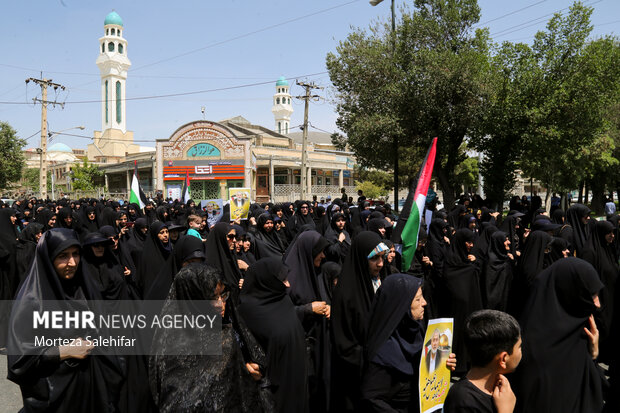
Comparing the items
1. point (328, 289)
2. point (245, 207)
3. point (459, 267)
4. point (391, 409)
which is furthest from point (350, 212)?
point (391, 409)

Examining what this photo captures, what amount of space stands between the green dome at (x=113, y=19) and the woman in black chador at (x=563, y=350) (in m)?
79.9

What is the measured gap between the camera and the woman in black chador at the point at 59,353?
2422 mm

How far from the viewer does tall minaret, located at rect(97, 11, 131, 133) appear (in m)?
66.7

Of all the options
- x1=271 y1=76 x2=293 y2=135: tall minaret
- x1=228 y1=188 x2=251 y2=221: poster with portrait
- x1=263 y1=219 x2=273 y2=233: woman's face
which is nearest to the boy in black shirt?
x1=263 y1=219 x2=273 y2=233: woman's face

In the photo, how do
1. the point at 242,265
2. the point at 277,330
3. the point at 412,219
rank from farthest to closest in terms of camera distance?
the point at 242,265 < the point at 412,219 < the point at 277,330

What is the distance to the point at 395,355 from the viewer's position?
2.72m

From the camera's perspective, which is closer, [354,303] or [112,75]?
[354,303]

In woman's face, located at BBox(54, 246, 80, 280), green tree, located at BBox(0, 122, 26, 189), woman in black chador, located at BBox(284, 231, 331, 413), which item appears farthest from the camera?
green tree, located at BBox(0, 122, 26, 189)

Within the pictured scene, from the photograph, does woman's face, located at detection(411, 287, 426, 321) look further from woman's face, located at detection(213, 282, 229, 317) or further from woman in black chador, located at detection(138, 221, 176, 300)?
woman in black chador, located at detection(138, 221, 176, 300)

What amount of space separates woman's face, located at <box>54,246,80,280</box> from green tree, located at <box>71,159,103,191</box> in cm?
4506

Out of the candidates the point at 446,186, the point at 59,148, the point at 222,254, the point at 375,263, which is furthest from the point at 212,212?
the point at 59,148

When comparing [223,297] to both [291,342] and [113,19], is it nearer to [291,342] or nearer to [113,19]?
[291,342]

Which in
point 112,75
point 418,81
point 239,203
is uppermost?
point 112,75

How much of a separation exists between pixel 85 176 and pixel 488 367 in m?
49.3
